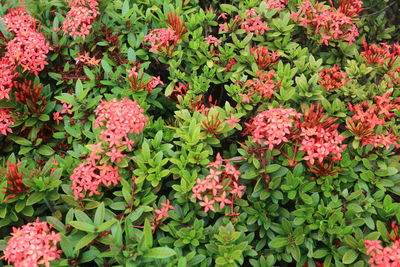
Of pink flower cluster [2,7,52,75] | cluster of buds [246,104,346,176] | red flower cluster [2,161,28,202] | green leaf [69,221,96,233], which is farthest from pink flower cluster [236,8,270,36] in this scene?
red flower cluster [2,161,28,202]

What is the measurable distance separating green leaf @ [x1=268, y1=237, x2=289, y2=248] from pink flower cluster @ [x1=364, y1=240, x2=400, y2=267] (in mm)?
535

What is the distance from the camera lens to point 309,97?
116 inches

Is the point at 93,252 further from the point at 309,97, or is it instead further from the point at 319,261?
the point at 309,97

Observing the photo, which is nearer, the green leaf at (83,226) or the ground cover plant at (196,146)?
the green leaf at (83,226)

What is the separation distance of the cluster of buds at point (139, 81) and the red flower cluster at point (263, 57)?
2.79 feet

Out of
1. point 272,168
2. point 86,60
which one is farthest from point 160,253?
point 86,60

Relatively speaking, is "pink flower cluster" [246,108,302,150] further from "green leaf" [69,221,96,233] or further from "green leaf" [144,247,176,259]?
"green leaf" [69,221,96,233]

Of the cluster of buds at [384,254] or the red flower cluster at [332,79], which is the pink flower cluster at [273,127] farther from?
the cluster of buds at [384,254]

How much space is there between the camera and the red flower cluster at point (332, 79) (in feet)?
9.78

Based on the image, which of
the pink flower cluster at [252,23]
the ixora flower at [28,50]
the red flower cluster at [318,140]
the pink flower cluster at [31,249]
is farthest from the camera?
the pink flower cluster at [252,23]

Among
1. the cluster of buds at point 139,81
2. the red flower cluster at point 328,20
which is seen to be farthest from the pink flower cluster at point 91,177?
the red flower cluster at point 328,20

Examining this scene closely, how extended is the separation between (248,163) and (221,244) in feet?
2.04

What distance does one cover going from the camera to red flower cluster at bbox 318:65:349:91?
2.98m

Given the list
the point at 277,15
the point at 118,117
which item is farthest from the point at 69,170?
the point at 277,15
